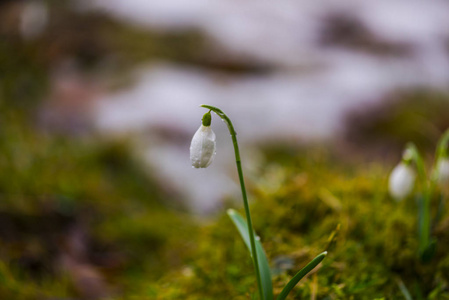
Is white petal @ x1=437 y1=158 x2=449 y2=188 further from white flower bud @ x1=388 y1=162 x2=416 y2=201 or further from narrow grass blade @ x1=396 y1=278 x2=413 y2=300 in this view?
narrow grass blade @ x1=396 y1=278 x2=413 y2=300

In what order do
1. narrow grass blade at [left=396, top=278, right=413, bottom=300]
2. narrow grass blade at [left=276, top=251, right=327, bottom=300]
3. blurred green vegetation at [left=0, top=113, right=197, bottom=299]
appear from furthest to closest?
blurred green vegetation at [left=0, top=113, right=197, bottom=299]
narrow grass blade at [left=396, top=278, right=413, bottom=300]
narrow grass blade at [left=276, top=251, right=327, bottom=300]

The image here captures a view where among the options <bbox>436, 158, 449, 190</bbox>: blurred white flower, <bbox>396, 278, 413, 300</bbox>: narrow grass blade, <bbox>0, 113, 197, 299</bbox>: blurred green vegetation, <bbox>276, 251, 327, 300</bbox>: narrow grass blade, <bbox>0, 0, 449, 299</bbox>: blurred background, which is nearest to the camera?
<bbox>276, 251, 327, 300</bbox>: narrow grass blade

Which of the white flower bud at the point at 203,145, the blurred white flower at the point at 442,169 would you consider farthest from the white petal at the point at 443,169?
the white flower bud at the point at 203,145

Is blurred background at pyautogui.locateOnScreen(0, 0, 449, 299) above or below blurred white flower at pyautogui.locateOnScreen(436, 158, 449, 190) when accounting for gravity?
above

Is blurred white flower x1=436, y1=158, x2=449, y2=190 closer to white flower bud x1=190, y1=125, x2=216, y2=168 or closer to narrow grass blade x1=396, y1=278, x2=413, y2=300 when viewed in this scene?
narrow grass blade x1=396, y1=278, x2=413, y2=300

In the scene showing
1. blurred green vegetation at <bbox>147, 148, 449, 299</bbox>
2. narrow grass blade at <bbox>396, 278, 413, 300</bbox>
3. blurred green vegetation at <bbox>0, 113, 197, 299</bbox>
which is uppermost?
blurred green vegetation at <bbox>0, 113, 197, 299</bbox>

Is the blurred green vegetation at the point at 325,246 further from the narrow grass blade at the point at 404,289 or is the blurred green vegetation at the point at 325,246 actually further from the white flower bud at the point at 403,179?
the white flower bud at the point at 403,179

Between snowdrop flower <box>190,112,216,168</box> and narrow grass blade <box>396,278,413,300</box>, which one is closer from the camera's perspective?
snowdrop flower <box>190,112,216,168</box>

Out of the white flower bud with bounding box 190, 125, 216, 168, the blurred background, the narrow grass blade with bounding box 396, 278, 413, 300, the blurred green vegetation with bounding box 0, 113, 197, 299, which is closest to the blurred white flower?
the narrow grass blade with bounding box 396, 278, 413, 300

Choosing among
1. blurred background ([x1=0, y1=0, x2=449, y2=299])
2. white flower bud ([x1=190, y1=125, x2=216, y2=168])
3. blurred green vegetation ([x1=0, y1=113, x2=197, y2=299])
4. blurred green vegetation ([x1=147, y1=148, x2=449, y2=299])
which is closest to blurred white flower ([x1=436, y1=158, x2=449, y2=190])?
blurred green vegetation ([x1=147, y1=148, x2=449, y2=299])

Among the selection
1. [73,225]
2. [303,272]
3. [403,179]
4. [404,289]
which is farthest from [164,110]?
[303,272]
